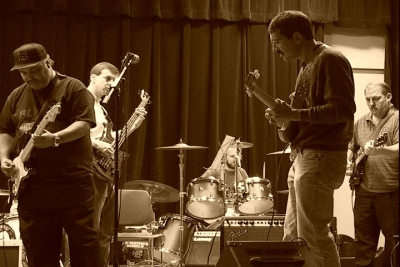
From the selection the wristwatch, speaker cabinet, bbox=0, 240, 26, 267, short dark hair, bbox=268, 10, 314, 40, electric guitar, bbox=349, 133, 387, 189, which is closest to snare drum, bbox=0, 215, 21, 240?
speaker cabinet, bbox=0, 240, 26, 267

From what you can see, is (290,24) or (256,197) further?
(256,197)

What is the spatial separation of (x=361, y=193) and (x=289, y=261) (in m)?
3.18

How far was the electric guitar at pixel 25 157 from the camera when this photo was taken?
151 inches

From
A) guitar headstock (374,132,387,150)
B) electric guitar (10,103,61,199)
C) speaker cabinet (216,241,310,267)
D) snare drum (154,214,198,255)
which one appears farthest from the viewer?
snare drum (154,214,198,255)

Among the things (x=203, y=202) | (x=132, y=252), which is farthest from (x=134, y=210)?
(x=203, y=202)

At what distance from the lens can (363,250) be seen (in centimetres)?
623

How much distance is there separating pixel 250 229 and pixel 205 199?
1.31 m

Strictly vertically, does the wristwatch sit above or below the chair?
A: above

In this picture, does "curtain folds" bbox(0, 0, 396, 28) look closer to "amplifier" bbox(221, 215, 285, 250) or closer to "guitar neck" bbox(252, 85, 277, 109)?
"amplifier" bbox(221, 215, 285, 250)

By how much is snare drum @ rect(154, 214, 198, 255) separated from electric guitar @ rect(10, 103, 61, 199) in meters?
3.51

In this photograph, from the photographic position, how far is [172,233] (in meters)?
7.39

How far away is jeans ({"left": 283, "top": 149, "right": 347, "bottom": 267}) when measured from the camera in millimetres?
3436

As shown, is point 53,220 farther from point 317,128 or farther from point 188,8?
point 188,8

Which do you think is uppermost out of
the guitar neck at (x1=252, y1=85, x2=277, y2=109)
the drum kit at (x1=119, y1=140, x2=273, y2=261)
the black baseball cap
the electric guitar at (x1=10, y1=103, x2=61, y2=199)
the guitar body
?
the black baseball cap
